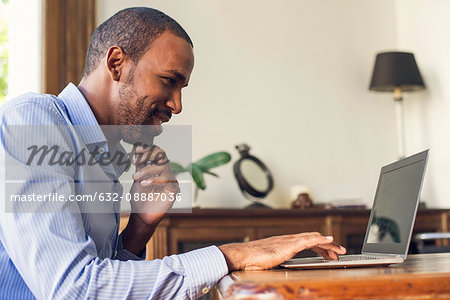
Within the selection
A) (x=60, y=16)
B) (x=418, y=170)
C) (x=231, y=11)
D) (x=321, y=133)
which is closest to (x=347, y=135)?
(x=321, y=133)

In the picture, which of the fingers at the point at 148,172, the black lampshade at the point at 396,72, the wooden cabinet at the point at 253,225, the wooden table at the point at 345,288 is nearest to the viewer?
the wooden table at the point at 345,288

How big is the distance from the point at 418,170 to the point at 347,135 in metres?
2.81

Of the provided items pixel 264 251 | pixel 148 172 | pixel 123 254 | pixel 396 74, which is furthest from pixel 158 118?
pixel 396 74

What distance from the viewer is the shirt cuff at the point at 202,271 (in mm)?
1077

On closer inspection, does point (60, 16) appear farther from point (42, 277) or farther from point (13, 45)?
point (42, 277)

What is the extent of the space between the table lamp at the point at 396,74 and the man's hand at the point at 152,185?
2612mm

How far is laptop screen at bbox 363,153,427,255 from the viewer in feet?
4.20

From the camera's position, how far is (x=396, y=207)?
4.57 feet

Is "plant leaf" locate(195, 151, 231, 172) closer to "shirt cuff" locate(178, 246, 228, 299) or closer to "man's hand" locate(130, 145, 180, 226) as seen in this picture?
"man's hand" locate(130, 145, 180, 226)

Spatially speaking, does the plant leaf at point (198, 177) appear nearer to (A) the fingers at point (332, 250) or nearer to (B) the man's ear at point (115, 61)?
(B) the man's ear at point (115, 61)

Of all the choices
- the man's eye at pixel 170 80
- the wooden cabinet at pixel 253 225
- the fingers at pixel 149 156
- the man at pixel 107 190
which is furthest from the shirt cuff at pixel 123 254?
the wooden cabinet at pixel 253 225

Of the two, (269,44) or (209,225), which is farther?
(269,44)

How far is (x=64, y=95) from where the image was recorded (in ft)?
4.67

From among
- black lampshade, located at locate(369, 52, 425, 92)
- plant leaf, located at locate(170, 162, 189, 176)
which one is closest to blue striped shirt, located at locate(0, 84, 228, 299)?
plant leaf, located at locate(170, 162, 189, 176)
